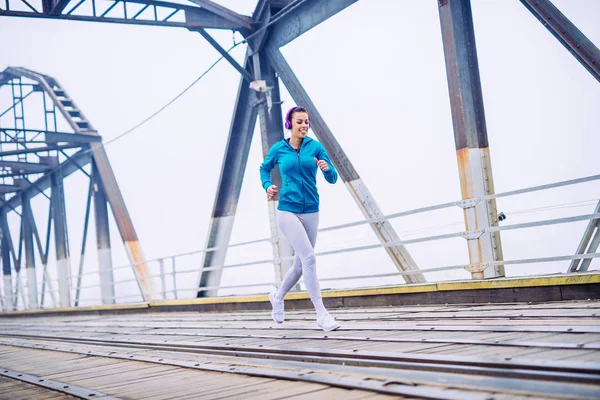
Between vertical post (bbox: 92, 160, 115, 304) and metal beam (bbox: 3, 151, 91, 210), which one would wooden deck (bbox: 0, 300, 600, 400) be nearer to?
vertical post (bbox: 92, 160, 115, 304)

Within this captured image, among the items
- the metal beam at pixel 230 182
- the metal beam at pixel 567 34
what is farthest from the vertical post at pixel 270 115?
the metal beam at pixel 567 34

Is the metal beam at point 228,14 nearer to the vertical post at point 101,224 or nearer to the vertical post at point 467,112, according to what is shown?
the vertical post at point 467,112

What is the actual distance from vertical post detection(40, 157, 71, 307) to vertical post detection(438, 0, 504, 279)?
17.5 meters

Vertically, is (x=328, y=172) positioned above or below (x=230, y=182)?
below

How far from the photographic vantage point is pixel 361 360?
4336 mm

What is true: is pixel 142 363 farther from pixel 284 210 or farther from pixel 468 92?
pixel 468 92

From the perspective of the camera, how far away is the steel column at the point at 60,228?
79.7 feet

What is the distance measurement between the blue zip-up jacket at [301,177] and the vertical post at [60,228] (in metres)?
18.9

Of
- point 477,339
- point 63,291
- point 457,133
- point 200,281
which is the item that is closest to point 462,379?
point 477,339

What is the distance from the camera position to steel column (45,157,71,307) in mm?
24294

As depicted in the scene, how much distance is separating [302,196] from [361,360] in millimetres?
2173

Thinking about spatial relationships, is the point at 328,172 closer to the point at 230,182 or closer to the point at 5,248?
the point at 230,182

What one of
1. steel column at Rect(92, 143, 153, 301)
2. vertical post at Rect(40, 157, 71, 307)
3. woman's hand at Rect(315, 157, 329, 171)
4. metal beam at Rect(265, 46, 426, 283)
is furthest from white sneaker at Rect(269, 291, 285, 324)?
vertical post at Rect(40, 157, 71, 307)

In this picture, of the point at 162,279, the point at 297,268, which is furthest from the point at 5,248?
the point at 297,268
